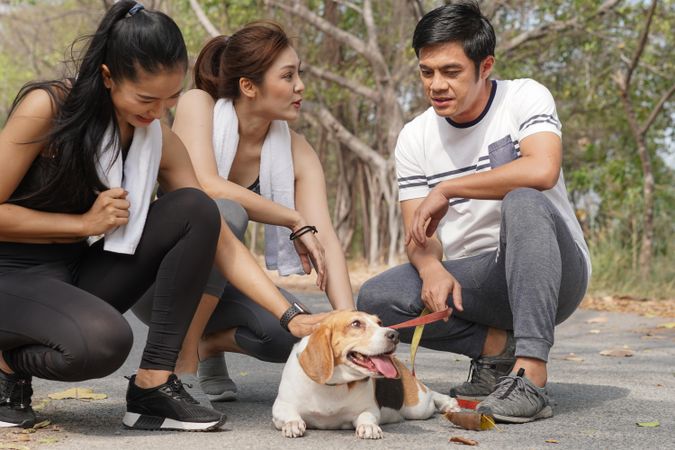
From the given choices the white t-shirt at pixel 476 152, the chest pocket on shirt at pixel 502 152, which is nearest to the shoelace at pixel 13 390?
the white t-shirt at pixel 476 152

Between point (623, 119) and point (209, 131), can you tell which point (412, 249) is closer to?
point (209, 131)

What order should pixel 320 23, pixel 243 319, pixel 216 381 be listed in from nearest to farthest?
1. pixel 243 319
2. pixel 216 381
3. pixel 320 23

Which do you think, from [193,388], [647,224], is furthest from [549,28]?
[193,388]

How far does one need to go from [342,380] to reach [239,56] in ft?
5.36

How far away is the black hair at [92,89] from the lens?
3.35 meters

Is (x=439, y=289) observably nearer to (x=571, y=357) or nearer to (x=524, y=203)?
(x=524, y=203)

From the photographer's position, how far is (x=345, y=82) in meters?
13.9

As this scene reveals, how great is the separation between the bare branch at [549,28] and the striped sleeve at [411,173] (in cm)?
875

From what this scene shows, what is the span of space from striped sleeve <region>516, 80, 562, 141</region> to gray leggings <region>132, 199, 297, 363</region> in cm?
124

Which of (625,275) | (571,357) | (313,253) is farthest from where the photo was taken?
(625,275)

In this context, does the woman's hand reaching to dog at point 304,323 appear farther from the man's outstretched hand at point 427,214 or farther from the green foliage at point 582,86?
the green foliage at point 582,86

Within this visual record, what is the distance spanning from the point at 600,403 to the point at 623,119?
984 centimetres

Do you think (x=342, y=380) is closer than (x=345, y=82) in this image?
Yes

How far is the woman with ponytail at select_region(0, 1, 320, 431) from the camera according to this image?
3332 millimetres
